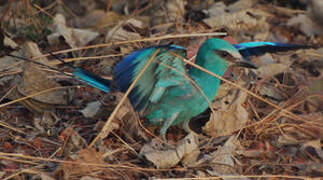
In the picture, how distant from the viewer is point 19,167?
8.25ft

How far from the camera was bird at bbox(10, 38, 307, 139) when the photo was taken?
2.65m

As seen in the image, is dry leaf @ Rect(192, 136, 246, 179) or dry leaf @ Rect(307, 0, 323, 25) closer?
dry leaf @ Rect(192, 136, 246, 179)

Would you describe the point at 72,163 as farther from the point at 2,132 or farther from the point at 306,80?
the point at 306,80

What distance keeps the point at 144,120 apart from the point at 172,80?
436 millimetres

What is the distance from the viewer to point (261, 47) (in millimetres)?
3047

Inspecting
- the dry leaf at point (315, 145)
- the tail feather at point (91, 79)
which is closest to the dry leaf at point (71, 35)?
the tail feather at point (91, 79)

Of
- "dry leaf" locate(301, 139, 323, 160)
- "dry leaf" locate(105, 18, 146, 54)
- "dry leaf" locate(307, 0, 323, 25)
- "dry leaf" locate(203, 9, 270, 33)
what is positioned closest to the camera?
"dry leaf" locate(301, 139, 323, 160)

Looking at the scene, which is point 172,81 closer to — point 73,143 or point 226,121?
point 226,121

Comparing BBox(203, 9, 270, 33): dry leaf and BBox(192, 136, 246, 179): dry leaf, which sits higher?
BBox(203, 9, 270, 33): dry leaf

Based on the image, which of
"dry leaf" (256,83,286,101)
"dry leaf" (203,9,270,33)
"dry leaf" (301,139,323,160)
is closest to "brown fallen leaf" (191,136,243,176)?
"dry leaf" (301,139,323,160)

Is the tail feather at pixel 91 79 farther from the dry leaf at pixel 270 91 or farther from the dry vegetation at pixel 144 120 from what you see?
the dry leaf at pixel 270 91

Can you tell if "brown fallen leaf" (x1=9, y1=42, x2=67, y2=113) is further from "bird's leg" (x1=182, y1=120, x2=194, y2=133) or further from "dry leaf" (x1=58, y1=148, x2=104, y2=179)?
"bird's leg" (x1=182, y1=120, x2=194, y2=133)

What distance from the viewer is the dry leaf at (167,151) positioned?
259cm

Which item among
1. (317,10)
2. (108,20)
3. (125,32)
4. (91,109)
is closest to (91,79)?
(91,109)
